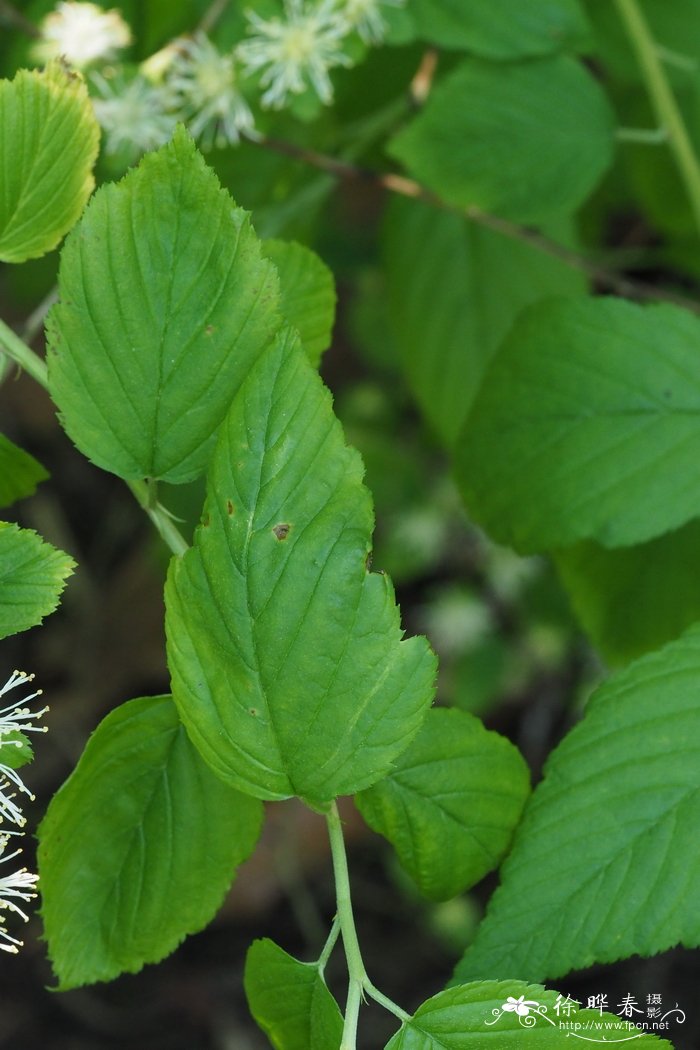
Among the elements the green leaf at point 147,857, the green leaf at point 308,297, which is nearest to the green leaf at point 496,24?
the green leaf at point 308,297

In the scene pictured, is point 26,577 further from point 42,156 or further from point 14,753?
point 42,156

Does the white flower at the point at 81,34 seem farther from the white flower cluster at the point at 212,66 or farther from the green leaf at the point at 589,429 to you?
the green leaf at the point at 589,429

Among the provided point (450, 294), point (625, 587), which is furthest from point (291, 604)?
point (450, 294)

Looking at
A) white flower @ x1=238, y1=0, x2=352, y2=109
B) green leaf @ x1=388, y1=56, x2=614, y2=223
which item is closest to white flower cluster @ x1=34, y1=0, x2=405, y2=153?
white flower @ x1=238, y1=0, x2=352, y2=109

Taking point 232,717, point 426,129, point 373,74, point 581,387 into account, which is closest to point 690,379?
point 581,387

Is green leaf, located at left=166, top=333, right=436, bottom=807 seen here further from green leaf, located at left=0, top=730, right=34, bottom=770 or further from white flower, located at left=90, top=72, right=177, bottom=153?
white flower, located at left=90, top=72, right=177, bottom=153

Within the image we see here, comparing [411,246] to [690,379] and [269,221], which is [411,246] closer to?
[269,221]
